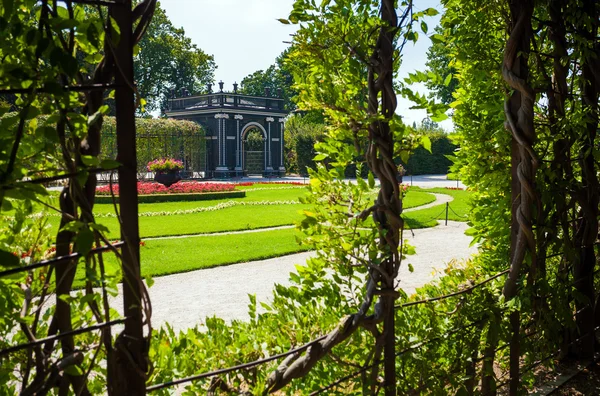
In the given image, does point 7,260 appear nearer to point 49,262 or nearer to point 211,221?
point 49,262

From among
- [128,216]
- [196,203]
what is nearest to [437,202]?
[196,203]

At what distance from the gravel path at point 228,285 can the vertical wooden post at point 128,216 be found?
4.11m

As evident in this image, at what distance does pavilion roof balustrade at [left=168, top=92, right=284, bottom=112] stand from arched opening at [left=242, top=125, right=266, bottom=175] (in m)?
1.63

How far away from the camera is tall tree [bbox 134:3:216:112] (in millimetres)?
45156

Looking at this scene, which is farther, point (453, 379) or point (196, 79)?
point (196, 79)

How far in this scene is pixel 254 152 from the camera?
3950 centimetres

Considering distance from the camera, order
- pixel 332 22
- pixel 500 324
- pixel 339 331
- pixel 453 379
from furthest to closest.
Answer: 1. pixel 500 324
2. pixel 453 379
3. pixel 332 22
4. pixel 339 331

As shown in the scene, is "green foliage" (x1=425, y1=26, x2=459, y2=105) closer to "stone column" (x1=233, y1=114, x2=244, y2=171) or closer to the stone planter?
the stone planter

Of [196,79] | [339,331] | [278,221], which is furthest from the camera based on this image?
[196,79]

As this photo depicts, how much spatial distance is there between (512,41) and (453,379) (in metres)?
1.37

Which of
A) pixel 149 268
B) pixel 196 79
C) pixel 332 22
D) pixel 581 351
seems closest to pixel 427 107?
pixel 332 22

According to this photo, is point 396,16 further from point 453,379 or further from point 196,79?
point 196,79

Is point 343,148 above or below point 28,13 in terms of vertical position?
below

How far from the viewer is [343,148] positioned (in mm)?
1974
